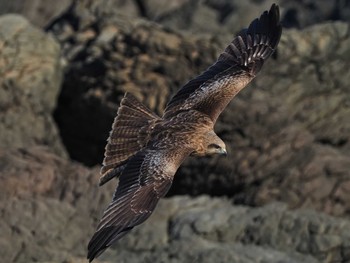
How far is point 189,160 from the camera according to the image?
14656 mm

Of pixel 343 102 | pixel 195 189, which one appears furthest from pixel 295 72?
pixel 195 189

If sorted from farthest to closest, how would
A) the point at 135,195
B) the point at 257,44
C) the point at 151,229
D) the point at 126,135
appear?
the point at 257,44
the point at 151,229
the point at 126,135
the point at 135,195

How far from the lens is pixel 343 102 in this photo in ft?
52.2

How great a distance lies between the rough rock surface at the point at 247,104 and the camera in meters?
13.9

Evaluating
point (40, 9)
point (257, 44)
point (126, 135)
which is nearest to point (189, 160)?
point (257, 44)

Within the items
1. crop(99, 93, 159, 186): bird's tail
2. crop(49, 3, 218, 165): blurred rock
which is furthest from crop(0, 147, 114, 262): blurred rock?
crop(49, 3, 218, 165): blurred rock

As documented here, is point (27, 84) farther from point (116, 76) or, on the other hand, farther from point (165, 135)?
point (165, 135)

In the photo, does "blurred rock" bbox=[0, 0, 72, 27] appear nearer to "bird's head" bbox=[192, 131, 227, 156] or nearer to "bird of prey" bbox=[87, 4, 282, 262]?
"bird of prey" bbox=[87, 4, 282, 262]

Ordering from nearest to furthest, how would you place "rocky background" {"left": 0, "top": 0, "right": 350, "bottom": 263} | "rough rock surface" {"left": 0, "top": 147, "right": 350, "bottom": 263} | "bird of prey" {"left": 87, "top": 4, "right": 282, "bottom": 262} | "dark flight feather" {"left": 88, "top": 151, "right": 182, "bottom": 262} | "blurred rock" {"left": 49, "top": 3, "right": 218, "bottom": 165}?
"dark flight feather" {"left": 88, "top": 151, "right": 182, "bottom": 262} < "bird of prey" {"left": 87, "top": 4, "right": 282, "bottom": 262} < "rough rock surface" {"left": 0, "top": 147, "right": 350, "bottom": 263} < "rocky background" {"left": 0, "top": 0, "right": 350, "bottom": 263} < "blurred rock" {"left": 49, "top": 3, "right": 218, "bottom": 165}

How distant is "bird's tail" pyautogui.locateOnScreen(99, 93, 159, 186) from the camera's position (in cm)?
1134

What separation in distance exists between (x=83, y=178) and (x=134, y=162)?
2362mm

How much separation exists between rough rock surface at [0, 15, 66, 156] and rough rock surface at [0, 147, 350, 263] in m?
2.15

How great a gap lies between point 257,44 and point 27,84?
4365mm

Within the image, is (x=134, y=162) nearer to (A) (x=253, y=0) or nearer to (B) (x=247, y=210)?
(B) (x=247, y=210)
